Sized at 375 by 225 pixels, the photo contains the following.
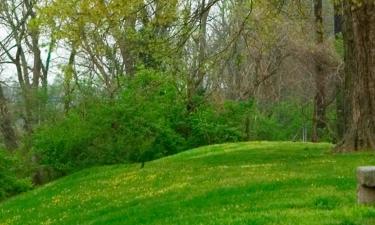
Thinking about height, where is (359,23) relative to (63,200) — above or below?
above

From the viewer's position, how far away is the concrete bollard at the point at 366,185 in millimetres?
9445

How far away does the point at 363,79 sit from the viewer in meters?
19.9

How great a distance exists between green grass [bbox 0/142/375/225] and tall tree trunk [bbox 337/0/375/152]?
1236 millimetres

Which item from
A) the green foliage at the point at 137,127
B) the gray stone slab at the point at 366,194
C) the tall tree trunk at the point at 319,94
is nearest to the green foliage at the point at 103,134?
the green foliage at the point at 137,127

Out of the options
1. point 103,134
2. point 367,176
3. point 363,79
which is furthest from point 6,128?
point 367,176

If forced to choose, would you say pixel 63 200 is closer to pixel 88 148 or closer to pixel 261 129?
pixel 88 148

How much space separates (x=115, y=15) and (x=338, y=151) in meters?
7.34

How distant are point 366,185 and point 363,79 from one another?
10710 mm

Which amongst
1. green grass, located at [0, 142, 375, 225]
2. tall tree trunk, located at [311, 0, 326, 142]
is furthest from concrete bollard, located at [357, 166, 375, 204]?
tall tree trunk, located at [311, 0, 326, 142]

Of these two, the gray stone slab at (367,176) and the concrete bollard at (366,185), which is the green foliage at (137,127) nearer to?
the concrete bollard at (366,185)

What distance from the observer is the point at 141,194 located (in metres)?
15.4

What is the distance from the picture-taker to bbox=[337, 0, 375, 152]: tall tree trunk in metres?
19.6

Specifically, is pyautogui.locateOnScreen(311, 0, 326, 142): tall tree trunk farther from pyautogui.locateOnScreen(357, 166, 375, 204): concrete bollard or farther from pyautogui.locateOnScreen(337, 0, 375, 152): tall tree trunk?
pyautogui.locateOnScreen(357, 166, 375, 204): concrete bollard

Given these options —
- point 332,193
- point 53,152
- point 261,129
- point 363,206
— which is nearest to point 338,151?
point 332,193
